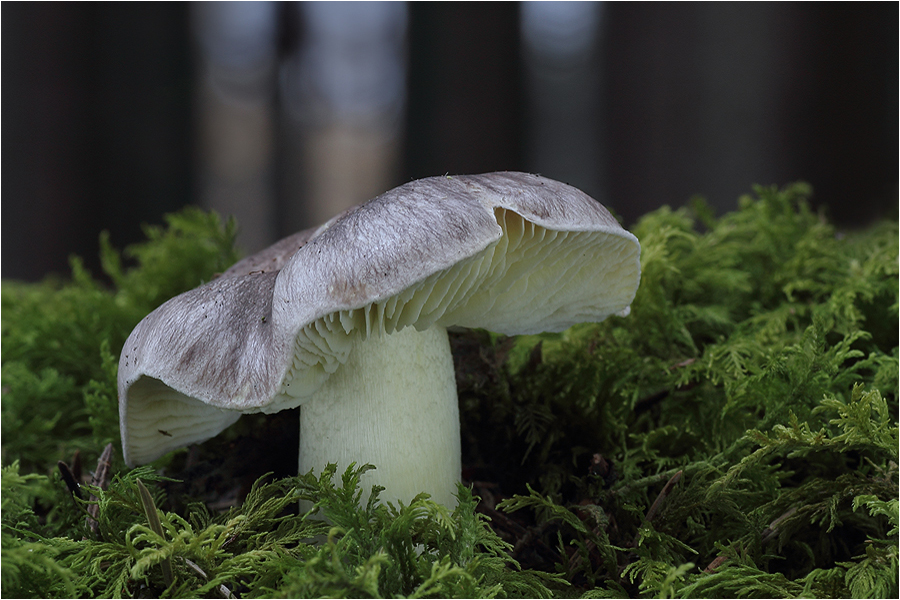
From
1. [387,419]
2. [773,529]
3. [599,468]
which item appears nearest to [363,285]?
[387,419]

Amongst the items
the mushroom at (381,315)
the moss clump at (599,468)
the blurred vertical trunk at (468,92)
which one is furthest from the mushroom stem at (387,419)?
the blurred vertical trunk at (468,92)

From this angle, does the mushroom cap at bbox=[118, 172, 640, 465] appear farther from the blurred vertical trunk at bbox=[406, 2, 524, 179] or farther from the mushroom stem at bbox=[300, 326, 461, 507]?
the blurred vertical trunk at bbox=[406, 2, 524, 179]

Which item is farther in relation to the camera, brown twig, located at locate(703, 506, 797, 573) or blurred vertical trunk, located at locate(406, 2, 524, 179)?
blurred vertical trunk, located at locate(406, 2, 524, 179)

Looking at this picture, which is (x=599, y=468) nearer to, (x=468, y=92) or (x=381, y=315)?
(x=381, y=315)

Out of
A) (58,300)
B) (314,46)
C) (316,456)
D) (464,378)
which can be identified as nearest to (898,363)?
(464,378)

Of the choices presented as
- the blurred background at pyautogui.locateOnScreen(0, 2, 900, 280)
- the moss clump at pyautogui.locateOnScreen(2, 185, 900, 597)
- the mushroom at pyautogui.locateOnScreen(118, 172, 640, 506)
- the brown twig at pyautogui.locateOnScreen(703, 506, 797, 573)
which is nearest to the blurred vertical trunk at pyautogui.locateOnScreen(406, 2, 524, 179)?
the blurred background at pyautogui.locateOnScreen(0, 2, 900, 280)

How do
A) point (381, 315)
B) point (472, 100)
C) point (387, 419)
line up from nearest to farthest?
point (381, 315) < point (387, 419) < point (472, 100)
